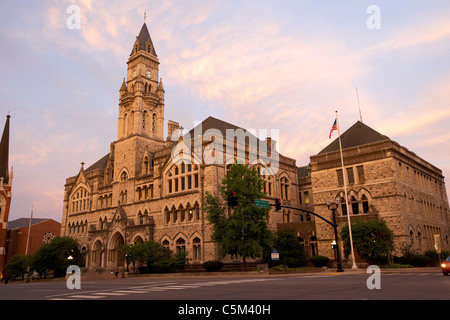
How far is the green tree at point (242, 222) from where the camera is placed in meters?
34.0

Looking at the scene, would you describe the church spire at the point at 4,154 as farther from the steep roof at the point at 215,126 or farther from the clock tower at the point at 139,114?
the steep roof at the point at 215,126

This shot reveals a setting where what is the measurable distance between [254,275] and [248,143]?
74.7 feet

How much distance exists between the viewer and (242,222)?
34531mm

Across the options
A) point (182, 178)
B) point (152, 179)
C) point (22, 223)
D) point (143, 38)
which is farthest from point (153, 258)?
point (22, 223)

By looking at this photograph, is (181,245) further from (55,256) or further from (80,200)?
(80,200)

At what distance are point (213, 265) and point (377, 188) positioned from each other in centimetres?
1884

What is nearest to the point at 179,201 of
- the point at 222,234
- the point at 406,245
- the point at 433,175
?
the point at 222,234

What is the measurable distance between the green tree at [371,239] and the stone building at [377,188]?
2516 mm

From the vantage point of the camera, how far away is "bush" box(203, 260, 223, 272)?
37844 mm

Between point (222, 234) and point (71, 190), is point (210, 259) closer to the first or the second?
point (222, 234)

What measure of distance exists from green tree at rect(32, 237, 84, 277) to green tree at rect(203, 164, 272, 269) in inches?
1031

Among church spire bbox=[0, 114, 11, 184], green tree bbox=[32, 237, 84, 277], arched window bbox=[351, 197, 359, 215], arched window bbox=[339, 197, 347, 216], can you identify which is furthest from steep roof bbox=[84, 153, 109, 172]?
arched window bbox=[351, 197, 359, 215]

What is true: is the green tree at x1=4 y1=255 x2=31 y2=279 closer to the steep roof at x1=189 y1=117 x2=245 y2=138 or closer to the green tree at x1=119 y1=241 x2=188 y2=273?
the green tree at x1=119 y1=241 x2=188 y2=273

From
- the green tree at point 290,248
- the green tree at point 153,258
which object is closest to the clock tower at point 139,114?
the green tree at point 153,258
